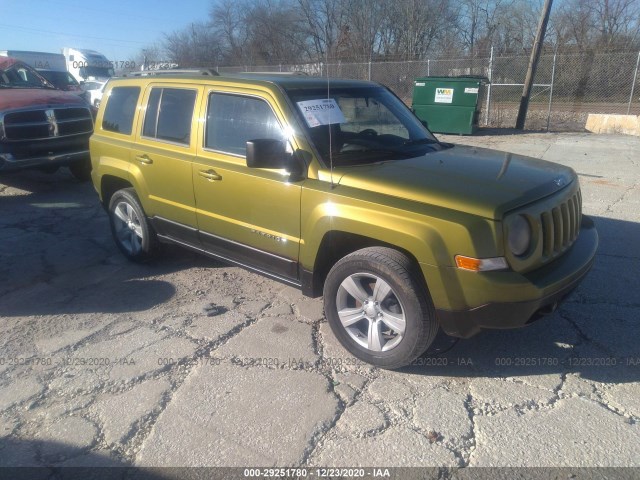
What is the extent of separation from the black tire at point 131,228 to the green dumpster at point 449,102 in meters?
A: 11.6

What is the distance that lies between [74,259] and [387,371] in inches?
150

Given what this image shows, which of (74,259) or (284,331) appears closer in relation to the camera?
(284,331)

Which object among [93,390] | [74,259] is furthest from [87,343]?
[74,259]

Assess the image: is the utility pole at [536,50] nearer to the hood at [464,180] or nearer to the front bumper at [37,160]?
the front bumper at [37,160]

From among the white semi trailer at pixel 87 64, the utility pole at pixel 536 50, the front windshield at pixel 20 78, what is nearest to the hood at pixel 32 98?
the front windshield at pixel 20 78

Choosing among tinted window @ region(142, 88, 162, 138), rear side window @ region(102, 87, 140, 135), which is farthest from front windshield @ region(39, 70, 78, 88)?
tinted window @ region(142, 88, 162, 138)

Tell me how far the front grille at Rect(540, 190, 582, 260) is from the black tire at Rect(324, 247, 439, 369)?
2.67 feet

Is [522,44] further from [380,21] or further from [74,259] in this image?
[74,259]

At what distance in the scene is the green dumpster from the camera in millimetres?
14758

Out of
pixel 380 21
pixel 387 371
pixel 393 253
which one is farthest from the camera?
pixel 380 21

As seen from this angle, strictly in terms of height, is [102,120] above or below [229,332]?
above

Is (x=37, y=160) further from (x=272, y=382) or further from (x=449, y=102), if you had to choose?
(x=449, y=102)

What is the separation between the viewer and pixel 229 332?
392 cm

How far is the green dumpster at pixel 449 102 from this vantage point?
14758mm
